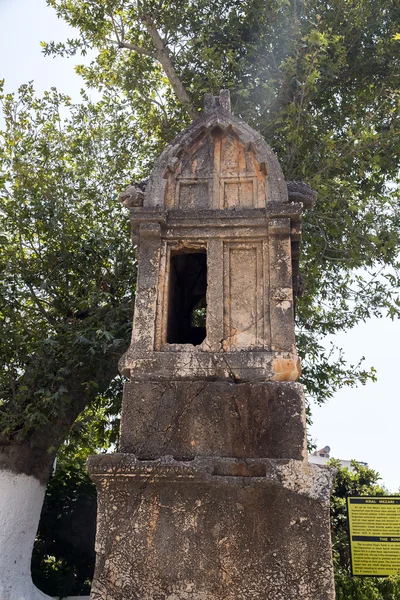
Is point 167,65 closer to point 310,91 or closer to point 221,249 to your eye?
point 310,91

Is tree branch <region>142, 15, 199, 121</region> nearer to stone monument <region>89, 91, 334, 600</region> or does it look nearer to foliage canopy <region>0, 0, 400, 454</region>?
foliage canopy <region>0, 0, 400, 454</region>

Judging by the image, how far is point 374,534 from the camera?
296 inches

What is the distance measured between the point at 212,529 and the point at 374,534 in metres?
4.98

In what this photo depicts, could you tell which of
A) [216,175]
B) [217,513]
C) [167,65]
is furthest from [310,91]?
[217,513]

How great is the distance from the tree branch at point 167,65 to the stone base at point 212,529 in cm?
782

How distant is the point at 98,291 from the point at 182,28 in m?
5.43

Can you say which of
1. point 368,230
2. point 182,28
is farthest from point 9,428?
point 182,28

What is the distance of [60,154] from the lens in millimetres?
9922

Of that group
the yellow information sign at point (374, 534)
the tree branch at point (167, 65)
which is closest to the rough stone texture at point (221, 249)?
the yellow information sign at point (374, 534)

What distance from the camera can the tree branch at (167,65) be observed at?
10.1 meters

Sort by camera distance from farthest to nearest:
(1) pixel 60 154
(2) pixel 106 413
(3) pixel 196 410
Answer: (1) pixel 60 154
(2) pixel 106 413
(3) pixel 196 410

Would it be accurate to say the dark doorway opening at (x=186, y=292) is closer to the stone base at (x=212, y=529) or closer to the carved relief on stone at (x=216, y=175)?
the carved relief on stone at (x=216, y=175)

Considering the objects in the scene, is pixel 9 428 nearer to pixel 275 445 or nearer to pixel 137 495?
pixel 137 495

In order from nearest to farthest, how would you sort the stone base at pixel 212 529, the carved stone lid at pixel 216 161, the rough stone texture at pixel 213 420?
the stone base at pixel 212 529 < the rough stone texture at pixel 213 420 < the carved stone lid at pixel 216 161
